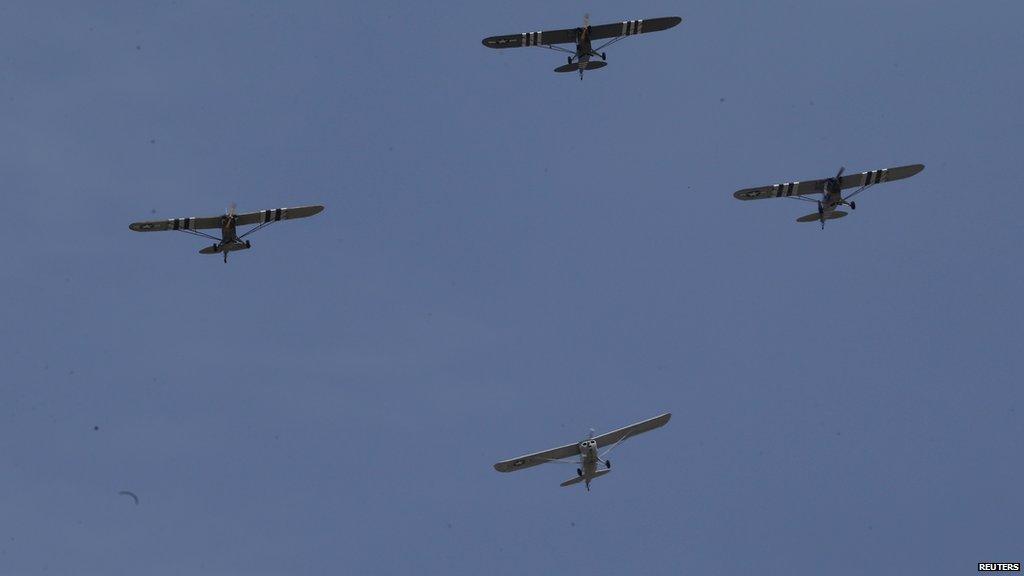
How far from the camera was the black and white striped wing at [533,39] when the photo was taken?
78.9m

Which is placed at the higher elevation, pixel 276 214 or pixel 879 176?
pixel 879 176

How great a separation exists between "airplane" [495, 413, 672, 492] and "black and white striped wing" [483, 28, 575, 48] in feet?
79.0

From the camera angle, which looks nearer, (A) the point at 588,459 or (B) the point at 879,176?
(A) the point at 588,459

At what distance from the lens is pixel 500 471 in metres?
74.4

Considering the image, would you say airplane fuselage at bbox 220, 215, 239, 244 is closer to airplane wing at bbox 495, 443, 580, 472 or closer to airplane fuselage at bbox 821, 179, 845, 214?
airplane wing at bbox 495, 443, 580, 472

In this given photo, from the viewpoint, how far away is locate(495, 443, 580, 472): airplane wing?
240 feet

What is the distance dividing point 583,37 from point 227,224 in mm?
24543

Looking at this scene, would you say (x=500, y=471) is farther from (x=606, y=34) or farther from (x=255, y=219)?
(x=606, y=34)

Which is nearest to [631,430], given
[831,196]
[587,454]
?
[587,454]

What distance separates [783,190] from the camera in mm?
80750

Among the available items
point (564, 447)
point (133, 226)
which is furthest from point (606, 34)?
point (133, 226)

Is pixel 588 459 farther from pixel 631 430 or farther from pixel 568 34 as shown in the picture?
pixel 568 34

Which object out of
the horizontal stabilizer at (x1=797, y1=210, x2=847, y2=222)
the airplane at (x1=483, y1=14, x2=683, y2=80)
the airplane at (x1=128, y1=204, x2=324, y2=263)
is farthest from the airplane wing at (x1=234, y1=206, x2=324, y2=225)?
the horizontal stabilizer at (x1=797, y1=210, x2=847, y2=222)

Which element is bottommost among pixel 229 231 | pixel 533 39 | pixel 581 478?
pixel 581 478
